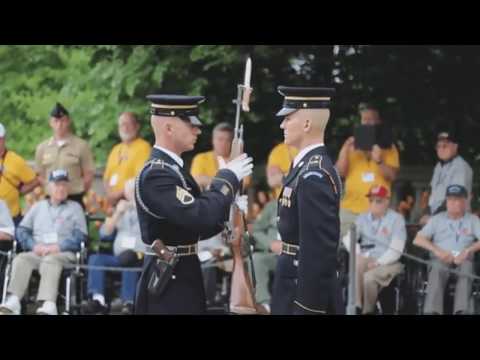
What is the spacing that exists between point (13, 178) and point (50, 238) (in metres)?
0.63

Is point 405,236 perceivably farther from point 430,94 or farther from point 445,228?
point 430,94

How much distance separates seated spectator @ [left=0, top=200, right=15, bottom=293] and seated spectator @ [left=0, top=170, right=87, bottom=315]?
0.31 ft

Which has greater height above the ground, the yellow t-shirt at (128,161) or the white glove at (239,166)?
the yellow t-shirt at (128,161)

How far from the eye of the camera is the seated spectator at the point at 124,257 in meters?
10.7

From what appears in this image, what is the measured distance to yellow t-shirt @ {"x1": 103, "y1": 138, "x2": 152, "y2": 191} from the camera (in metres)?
10.8

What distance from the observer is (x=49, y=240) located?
10.6 meters

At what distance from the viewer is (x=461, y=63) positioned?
1216 cm

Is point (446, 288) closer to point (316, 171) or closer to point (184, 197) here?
point (316, 171)

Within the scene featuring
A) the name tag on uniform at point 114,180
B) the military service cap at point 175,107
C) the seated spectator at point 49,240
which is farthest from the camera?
the name tag on uniform at point 114,180

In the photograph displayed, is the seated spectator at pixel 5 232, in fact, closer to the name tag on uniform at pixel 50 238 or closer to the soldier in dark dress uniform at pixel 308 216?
the name tag on uniform at pixel 50 238

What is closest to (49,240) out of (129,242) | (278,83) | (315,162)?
(129,242)

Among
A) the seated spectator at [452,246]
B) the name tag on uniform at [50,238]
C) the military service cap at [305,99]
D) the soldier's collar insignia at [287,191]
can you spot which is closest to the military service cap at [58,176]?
the name tag on uniform at [50,238]

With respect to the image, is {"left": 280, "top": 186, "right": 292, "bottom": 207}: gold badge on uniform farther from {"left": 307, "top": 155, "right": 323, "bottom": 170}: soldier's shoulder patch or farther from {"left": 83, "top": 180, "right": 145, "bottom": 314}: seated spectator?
{"left": 83, "top": 180, "right": 145, "bottom": 314}: seated spectator
